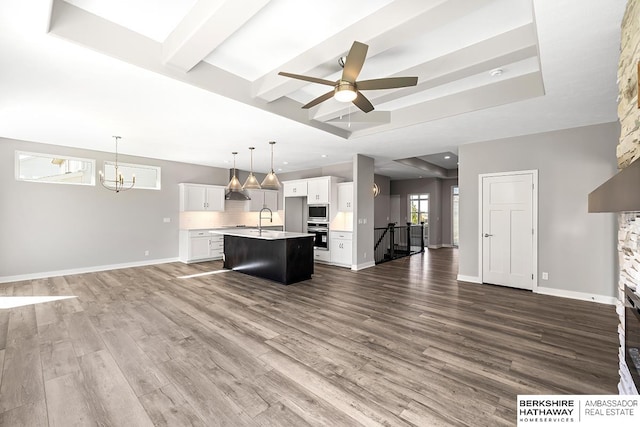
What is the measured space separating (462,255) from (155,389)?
5.43m

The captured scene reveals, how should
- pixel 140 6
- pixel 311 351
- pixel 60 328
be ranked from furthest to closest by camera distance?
pixel 60 328 → pixel 311 351 → pixel 140 6

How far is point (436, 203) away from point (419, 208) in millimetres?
721

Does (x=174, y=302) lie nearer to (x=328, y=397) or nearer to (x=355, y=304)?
(x=355, y=304)

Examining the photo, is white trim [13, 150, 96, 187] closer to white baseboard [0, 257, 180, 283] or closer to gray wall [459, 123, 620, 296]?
white baseboard [0, 257, 180, 283]

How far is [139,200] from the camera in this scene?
704 cm

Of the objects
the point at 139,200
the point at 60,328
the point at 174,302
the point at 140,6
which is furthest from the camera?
the point at 139,200

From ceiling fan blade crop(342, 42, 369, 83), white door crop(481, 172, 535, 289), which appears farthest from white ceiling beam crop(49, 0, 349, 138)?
white door crop(481, 172, 535, 289)

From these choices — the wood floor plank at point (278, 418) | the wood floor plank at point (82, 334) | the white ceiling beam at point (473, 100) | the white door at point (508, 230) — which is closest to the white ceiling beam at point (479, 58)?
the white ceiling beam at point (473, 100)

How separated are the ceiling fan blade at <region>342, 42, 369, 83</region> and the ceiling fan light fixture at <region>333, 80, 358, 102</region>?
4 cm

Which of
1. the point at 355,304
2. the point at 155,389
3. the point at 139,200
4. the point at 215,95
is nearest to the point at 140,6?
the point at 215,95

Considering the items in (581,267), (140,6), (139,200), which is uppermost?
(140,6)

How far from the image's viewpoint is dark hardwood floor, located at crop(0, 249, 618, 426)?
A: 191 cm

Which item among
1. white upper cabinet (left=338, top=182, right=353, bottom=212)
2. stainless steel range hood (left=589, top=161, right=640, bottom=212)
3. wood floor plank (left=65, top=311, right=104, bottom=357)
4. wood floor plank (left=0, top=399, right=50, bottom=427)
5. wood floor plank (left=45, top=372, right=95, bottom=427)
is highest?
white upper cabinet (left=338, top=182, right=353, bottom=212)

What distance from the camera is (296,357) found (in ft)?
8.55
